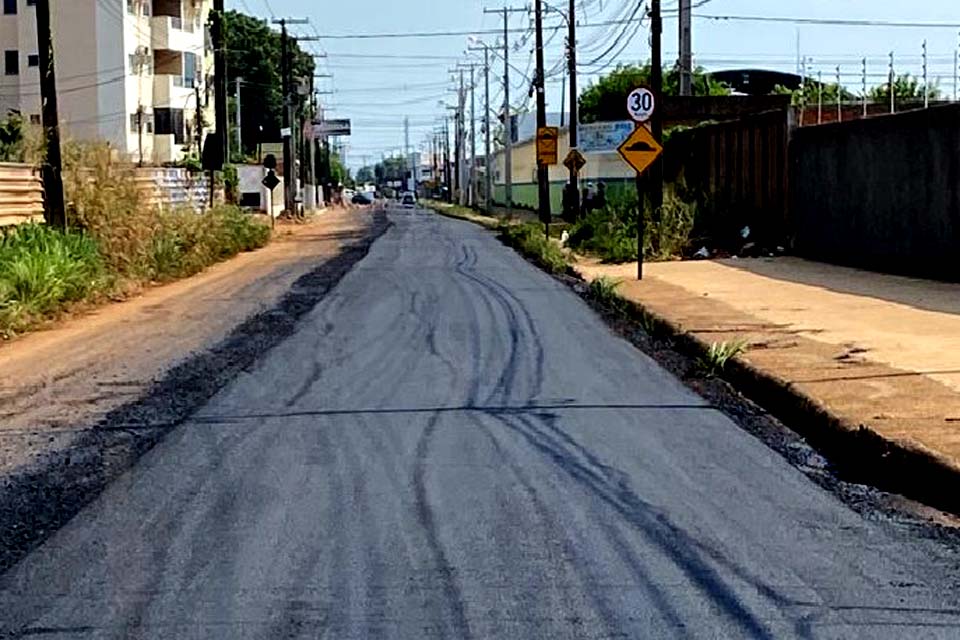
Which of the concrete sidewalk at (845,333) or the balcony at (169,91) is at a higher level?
the balcony at (169,91)

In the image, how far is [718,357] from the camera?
1570 cm

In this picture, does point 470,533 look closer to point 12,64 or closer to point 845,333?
point 845,333

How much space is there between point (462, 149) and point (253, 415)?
429 feet

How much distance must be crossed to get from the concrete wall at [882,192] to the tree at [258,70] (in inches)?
3464

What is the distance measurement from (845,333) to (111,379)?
8.29m

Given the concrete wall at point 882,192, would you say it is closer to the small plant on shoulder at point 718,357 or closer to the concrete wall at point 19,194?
the small plant on shoulder at point 718,357

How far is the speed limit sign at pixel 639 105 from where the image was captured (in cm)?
2817

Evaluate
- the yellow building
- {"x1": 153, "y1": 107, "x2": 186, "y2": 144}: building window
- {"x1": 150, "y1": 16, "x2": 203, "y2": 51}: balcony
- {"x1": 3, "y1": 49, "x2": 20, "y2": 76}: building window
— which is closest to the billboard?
the yellow building

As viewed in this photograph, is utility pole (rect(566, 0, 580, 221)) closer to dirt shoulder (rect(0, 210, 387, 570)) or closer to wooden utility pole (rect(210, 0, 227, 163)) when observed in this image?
wooden utility pole (rect(210, 0, 227, 163))

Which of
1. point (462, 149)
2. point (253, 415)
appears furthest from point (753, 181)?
point (462, 149)

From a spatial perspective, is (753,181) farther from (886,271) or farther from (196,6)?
(196,6)

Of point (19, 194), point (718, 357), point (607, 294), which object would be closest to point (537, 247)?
point (607, 294)

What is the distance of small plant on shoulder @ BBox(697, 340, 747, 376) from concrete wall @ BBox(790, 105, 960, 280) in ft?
29.0

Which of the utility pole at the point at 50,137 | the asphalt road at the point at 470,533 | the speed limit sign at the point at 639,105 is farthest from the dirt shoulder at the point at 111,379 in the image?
the speed limit sign at the point at 639,105
